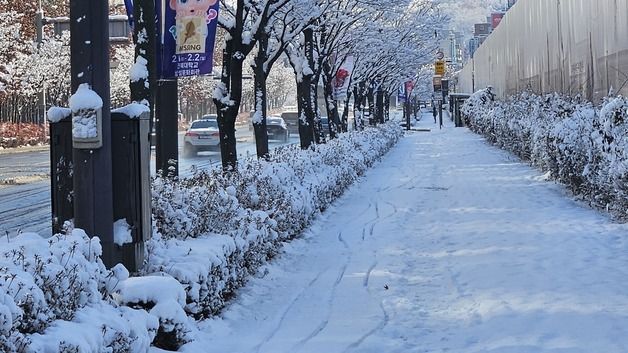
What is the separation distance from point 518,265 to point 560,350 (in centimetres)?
298

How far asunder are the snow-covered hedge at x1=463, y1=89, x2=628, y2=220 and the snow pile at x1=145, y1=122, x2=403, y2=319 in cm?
400

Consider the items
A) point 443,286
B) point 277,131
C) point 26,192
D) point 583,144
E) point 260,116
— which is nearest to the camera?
point 443,286

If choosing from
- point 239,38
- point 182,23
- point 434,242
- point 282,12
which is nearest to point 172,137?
point 182,23

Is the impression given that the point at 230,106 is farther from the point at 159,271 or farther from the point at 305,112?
the point at 305,112

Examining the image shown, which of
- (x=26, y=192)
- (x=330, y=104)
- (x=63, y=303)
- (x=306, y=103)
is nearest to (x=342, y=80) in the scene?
(x=330, y=104)

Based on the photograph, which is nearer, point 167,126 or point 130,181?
point 130,181

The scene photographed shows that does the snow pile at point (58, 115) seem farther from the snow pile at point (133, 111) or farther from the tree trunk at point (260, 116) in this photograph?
the tree trunk at point (260, 116)

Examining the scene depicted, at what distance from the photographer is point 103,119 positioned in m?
5.38

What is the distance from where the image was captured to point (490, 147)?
32.5m

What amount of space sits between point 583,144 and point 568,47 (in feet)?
24.0

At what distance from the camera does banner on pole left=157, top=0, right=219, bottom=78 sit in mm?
9477

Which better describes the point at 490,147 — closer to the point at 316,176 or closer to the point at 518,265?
the point at 316,176

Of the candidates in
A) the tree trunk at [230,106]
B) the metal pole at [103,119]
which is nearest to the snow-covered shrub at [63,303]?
the metal pole at [103,119]

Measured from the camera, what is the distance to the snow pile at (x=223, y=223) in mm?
6180
